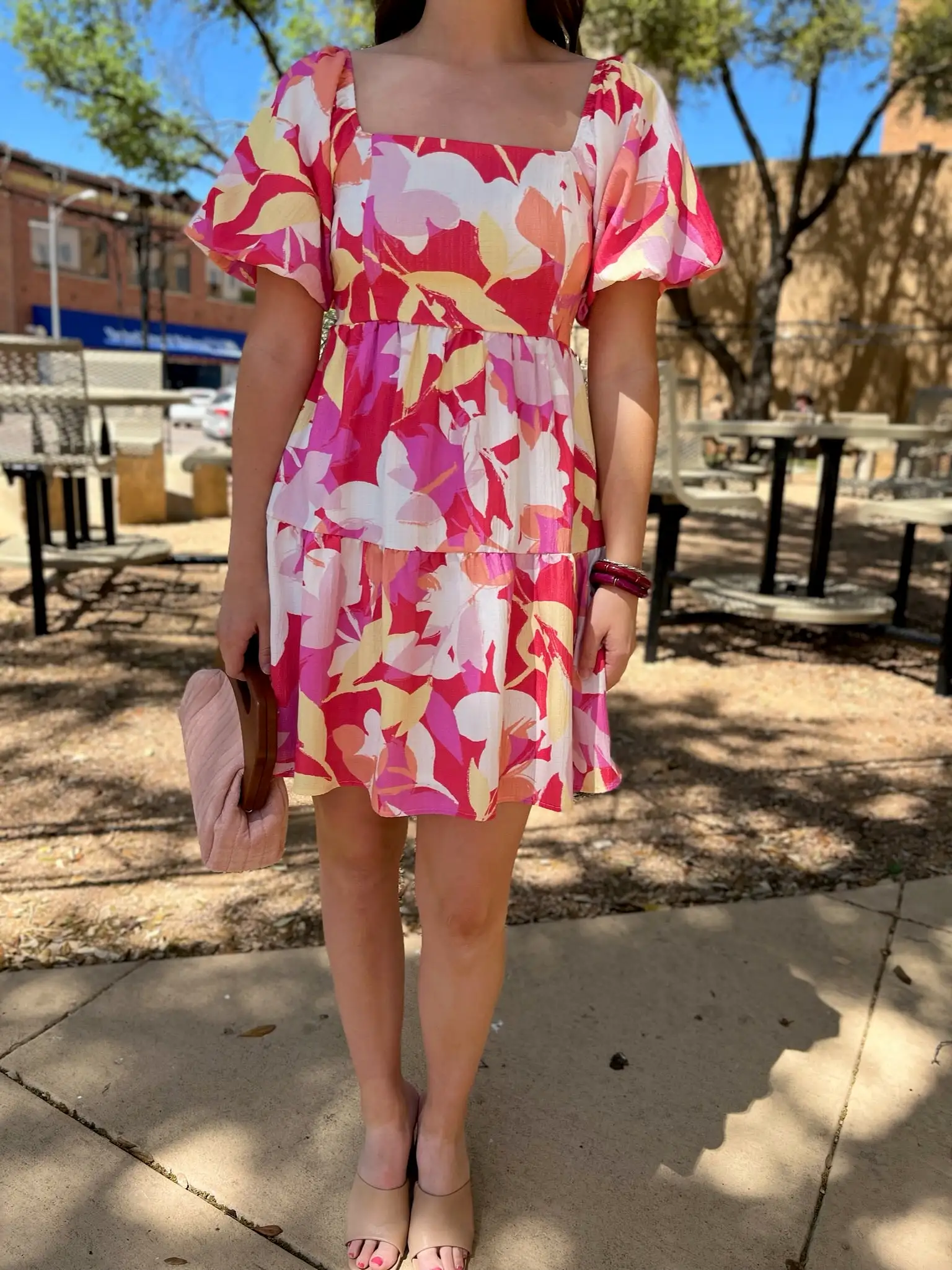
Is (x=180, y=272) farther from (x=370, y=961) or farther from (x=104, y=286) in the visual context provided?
(x=370, y=961)

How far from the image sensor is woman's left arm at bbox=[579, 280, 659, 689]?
1372 mm

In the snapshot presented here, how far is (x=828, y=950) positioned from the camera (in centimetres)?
235

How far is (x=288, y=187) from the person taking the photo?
1295mm

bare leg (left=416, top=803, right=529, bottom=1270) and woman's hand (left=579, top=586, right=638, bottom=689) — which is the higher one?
woman's hand (left=579, top=586, right=638, bottom=689)

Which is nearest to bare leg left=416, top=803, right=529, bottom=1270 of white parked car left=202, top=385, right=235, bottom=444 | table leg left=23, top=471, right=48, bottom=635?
table leg left=23, top=471, right=48, bottom=635

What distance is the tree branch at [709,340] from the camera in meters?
18.6

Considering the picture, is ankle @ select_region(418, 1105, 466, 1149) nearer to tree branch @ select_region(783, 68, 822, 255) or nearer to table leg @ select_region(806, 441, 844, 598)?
table leg @ select_region(806, 441, 844, 598)

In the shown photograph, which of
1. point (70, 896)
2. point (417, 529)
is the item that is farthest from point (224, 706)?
point (70, 896)

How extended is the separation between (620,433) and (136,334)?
4092 centimetres

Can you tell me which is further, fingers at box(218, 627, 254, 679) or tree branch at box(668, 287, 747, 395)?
tree branch at box(668, 287, 747, 395)

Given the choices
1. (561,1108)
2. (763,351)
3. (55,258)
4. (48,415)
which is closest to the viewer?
(561,1108)

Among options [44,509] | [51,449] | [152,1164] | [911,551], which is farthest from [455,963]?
[51,449]

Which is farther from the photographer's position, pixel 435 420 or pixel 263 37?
pixel 263 37

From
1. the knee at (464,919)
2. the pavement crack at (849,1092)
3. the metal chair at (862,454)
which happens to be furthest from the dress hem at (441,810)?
the metal chair at (862,454)
